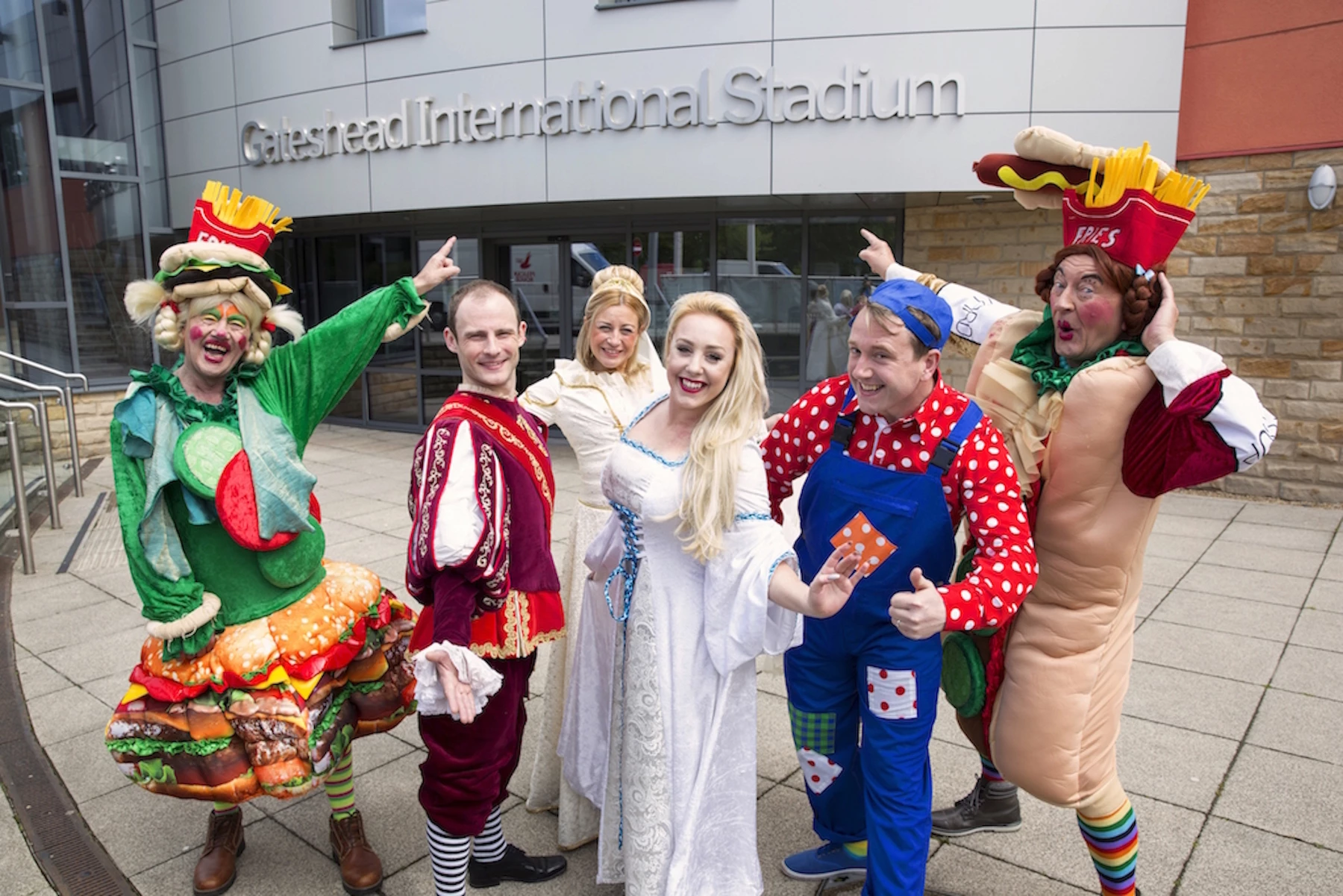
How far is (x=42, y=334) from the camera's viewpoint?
34.2 feet

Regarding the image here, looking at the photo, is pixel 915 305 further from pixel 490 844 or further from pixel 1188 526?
pixel 1188 526

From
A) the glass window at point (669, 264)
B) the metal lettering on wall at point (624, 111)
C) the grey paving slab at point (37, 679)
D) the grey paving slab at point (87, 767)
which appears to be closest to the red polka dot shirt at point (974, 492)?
the grey paving slab at point (87, 767)

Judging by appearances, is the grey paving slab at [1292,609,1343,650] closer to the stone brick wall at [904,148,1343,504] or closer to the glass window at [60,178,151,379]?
the stone brick wall at [904,148,1343,504]

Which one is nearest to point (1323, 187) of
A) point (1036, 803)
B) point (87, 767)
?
point (1036, 803)

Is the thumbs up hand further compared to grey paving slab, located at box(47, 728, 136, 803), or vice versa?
grey paving slab, located at box(47, 728, 136, 803)

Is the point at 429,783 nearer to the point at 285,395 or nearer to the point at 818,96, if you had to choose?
the point at 285,395

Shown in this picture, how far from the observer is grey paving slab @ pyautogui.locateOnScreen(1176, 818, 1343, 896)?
2736 mm

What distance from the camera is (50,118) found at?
10.3 m

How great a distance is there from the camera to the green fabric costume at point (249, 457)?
2.49 m

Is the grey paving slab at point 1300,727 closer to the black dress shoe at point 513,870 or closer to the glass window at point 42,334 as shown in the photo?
the black dress shoe at point 513,870

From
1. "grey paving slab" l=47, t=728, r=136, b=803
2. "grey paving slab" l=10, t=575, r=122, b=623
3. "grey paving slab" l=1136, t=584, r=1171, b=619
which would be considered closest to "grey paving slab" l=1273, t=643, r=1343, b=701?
"grey paving slab" l=1136, t=584, r=1171, b=619

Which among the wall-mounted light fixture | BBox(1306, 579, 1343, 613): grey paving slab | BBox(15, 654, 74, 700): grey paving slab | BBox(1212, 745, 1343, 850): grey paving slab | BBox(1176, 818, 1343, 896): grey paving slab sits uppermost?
the wall-mounted light fixture

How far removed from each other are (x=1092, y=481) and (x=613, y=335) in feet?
5.42

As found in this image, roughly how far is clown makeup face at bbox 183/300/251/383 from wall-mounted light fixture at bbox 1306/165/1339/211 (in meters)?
8.14
